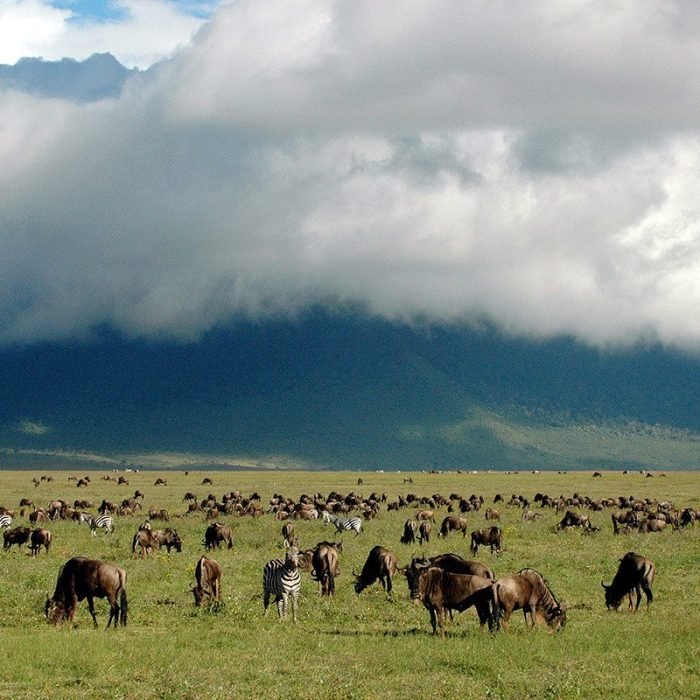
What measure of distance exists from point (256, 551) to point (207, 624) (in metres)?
14.6

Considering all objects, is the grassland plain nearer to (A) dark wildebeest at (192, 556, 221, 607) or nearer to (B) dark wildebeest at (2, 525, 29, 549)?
(A) dark wildebeest at (192, 556, 221, 607)

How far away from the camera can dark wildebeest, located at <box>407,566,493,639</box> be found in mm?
21828

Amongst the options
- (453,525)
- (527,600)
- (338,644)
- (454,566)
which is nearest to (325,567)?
(454,566)

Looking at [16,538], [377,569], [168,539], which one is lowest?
[16,538]

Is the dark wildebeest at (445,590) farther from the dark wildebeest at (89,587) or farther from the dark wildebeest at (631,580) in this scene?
the dark wildebeest at (89,587)

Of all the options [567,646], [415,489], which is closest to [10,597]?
[567,646]

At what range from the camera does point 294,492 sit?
8838 cm

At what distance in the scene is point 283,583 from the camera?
80.1 ft

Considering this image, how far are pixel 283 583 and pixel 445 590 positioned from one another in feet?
13.7

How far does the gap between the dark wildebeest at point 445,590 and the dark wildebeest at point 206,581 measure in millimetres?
5629

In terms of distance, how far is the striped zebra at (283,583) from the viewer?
24.3m

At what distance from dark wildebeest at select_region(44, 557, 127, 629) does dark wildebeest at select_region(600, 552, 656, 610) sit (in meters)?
10.6

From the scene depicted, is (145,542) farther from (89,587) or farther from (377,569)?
(89,587)

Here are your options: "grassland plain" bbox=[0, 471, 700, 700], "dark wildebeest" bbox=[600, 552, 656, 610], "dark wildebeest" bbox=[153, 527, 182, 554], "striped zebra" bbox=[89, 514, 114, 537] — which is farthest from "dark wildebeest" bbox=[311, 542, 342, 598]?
"striped zebra" bbox=[89, 514, 114, 537]
